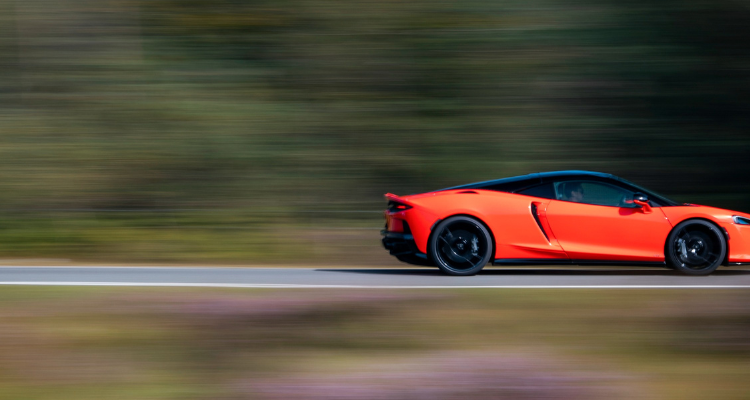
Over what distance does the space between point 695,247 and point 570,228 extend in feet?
4.33

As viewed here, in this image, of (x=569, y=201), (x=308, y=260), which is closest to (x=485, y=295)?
(x=569, y=201)

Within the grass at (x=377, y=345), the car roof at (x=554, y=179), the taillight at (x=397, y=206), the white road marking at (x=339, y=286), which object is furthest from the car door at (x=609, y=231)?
the taillight at (x=397, y=206)

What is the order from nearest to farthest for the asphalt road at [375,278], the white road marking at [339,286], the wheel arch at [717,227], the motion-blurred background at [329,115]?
A: the white road marking at [339,286] → the asphalt road at [375,278] → the wheel arch at [717,227] → the motion-blurred background at [329,115]

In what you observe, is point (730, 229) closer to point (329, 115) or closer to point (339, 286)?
point (339, 286)

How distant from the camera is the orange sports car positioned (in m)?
8.48

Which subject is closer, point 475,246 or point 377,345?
point 377,345

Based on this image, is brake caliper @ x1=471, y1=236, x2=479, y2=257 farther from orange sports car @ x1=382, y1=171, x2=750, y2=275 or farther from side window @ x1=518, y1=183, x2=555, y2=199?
side window @ x1=518, y1=183, x2=555, y2=199

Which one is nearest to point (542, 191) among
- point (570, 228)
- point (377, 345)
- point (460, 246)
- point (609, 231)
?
point (570, 228)

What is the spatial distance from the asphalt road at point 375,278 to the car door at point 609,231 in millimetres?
263

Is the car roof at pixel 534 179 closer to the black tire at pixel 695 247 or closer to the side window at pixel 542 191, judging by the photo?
the side window at pixel 542 191

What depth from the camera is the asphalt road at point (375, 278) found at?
8078mm

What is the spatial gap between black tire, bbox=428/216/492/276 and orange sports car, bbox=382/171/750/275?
10mm

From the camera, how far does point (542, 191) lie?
28.3 ft

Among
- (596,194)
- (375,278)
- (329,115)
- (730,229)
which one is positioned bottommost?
(375,278)
